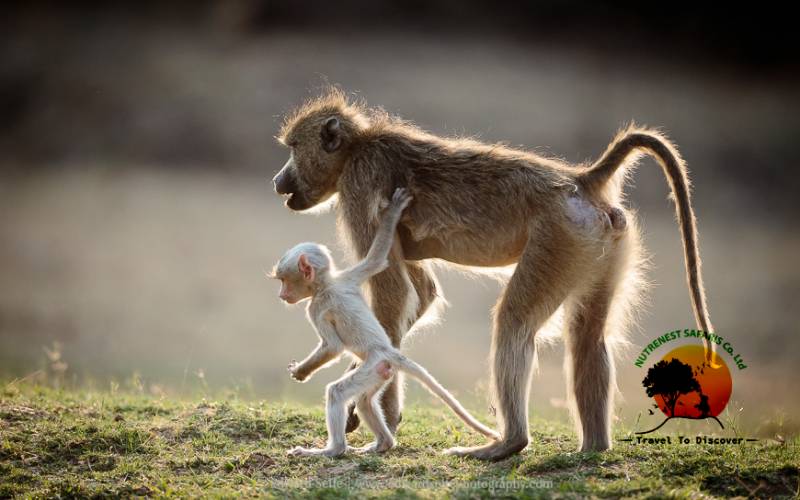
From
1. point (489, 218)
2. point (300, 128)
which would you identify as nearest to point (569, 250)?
point (489, 218)

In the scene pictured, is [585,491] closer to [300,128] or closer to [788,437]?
[788,437]

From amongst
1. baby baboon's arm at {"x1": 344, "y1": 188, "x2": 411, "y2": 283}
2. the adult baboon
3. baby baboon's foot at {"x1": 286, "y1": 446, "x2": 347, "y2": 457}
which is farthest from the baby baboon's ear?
baby baboon's foot at {"x1": 286, "y1": 446, "x2": 347, "y2": 457}

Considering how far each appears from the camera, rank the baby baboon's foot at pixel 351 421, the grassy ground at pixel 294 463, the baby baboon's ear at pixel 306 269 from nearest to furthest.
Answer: the grassy ground at pixel 294 463 → the baby baboon's ear at pixel 306 269 → the baby baboon's foot at pixel 351 421

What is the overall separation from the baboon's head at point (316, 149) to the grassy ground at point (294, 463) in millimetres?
1542

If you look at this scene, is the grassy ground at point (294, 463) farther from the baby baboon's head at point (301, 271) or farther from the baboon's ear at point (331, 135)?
the baboon's ear at point (331, 135)

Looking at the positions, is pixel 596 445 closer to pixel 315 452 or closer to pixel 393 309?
pixel 393 309

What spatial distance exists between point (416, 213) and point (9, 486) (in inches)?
108

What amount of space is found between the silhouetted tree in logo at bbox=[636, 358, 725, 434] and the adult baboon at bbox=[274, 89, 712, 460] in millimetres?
296

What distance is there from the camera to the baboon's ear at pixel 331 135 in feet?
18.5

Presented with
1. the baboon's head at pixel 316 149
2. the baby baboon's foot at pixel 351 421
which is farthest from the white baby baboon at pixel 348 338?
the baboon's head at pixel 316 149

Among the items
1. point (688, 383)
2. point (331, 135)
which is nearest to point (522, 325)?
Answer: point (688, 383)

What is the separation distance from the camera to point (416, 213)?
17.4 ft

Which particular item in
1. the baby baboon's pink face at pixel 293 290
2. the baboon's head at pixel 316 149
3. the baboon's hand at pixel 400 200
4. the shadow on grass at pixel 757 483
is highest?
the baboon's head at pixel 316 149

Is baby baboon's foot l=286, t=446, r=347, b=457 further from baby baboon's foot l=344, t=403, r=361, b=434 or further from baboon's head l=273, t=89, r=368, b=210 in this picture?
baboon's head l=273, t=89, r=368, b=210
